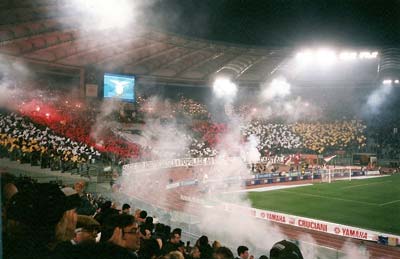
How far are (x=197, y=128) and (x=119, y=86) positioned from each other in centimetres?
1103

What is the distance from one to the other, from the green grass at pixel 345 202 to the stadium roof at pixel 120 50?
16459 millimetres

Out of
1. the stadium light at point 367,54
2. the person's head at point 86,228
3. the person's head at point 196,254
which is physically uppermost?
the stadium light at point 367,54

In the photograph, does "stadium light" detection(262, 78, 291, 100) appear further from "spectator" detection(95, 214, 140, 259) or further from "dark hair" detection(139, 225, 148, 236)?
"spectator" detection(95, 214, 140, 259)

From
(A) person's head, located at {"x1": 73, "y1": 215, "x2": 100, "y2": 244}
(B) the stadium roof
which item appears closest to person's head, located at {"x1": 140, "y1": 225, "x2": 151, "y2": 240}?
(A) person's head, located at {"x1": 73, "y1": 215, "x2": 100, "y2": 244}

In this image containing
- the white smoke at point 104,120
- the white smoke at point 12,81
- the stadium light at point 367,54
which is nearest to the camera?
→ the white smoke at point 12,81

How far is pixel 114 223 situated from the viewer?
349 centimetres

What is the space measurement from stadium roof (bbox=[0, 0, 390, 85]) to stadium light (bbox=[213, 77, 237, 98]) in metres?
1.37

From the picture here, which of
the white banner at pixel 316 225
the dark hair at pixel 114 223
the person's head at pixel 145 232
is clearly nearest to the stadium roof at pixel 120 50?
the white banner at pixel 316 225

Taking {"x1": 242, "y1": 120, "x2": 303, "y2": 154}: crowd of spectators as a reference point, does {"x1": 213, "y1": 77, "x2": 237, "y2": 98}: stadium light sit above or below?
above

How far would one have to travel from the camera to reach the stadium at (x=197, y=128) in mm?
13334

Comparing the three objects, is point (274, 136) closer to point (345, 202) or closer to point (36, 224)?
point (345, 202)

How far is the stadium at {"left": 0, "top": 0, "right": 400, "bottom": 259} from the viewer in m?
13.3

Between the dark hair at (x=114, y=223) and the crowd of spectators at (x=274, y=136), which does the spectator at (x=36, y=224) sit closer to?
the dark hair at (x=114, y=223)

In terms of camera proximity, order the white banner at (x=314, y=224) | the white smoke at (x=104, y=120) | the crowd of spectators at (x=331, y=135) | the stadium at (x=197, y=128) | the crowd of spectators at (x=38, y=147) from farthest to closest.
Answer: the crowd of spectators at (x=331, y=135), the white smoke at (x=104, y=120), the crowd of spectators at (x=38, y=147), the white banner at (x=314, y=224), the stadium at (x=197, y=128)
